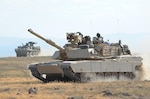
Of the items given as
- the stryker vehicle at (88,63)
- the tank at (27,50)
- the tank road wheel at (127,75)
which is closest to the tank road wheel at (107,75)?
the stryker vehicle at (88,63)

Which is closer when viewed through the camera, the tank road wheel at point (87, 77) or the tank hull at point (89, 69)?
the tank hull at point (89, 69)

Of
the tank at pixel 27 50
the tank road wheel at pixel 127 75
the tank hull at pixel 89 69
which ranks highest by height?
the tank at pixel 27 50

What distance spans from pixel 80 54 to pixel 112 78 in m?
2.98

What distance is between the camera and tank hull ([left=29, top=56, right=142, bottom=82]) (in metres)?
28.7

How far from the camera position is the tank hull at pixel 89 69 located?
2866cm

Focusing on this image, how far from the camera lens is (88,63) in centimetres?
2930

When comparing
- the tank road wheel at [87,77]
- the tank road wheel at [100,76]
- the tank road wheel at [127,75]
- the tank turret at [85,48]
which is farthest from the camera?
the tank road wheel at [127,75]

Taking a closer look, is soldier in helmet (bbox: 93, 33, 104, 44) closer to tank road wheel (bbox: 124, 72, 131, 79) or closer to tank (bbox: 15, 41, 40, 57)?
tank road wheel (bbox: 124, 72, 131, 79)

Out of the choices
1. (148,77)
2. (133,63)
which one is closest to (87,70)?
(133,63)

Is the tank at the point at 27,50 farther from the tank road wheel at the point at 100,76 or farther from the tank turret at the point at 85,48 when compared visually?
the tank road wheel at the point at 100,76

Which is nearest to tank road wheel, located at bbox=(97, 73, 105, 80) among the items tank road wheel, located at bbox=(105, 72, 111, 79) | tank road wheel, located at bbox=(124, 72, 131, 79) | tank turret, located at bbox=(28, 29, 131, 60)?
tank road wheel, located at bbox=(105, 72, 111, 79)

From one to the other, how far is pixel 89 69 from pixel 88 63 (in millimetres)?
446

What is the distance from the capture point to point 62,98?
61.9ft

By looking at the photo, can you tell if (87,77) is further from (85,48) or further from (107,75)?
(85,48)
